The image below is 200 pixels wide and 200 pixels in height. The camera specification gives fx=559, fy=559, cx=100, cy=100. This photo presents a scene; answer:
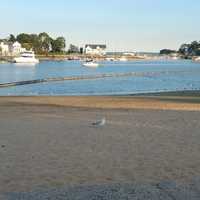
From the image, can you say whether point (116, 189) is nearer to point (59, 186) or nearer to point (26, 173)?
point (59, 186)

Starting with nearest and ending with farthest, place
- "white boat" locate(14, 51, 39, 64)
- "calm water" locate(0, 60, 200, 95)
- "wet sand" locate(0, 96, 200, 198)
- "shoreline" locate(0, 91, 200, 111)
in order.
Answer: "wet sand" locate(0, 96, 200, 198)
"shoreline" locate(0, 91, 200, 111)
"calm water" locate(0, 60, 200, 95)
"white boat" locate(14, 51, 39, 64)

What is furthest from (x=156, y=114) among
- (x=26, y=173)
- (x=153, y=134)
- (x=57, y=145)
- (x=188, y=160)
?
(x=26, y=173)

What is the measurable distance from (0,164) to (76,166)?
144cm

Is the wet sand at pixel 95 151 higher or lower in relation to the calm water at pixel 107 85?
higher

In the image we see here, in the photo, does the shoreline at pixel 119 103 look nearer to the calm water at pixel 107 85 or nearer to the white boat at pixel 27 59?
the calm water at pixel 107 85

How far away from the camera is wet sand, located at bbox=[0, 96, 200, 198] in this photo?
9.50 meters

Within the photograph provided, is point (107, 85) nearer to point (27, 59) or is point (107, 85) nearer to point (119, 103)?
point (119, 103)

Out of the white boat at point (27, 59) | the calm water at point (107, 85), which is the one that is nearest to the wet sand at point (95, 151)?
the calm water at point (107, 85)

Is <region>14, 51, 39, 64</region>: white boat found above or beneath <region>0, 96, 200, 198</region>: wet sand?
beneath

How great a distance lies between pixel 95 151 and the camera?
40.8ft

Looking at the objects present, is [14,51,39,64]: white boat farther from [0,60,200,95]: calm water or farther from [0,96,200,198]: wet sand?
[0,96,200,198]: wet sand

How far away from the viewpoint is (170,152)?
12289mm

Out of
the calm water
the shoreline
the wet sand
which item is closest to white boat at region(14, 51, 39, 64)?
the calm water

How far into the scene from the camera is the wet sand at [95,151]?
9504 millimetres
